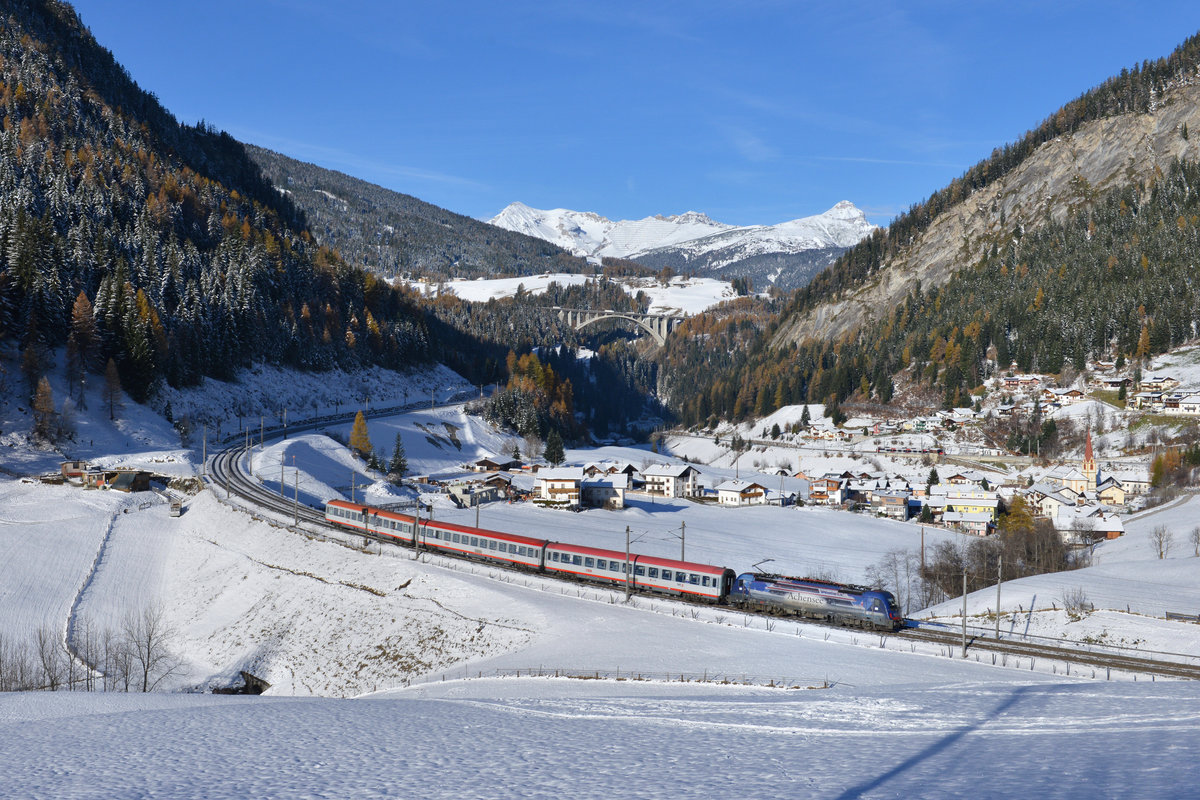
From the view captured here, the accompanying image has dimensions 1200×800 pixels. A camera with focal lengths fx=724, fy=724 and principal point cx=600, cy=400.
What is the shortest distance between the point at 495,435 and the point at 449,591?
289 feet

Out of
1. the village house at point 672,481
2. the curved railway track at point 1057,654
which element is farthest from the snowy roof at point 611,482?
the curved railway track at point 1057,654

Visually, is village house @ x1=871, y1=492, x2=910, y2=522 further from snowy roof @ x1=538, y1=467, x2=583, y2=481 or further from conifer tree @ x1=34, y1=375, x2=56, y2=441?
A: conifer tree @ x1=34, y1=375, x2=56, y2=441

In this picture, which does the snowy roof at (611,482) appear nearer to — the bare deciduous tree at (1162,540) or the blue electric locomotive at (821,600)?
the blue electric locomotive at (821,600)

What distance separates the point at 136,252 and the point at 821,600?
122744 millimetres

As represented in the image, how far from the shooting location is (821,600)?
43.2 meters

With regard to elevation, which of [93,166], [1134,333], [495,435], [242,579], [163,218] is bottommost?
[242,579]

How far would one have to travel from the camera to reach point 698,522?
87.1 meters

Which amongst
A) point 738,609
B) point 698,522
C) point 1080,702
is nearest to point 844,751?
point 1080,702

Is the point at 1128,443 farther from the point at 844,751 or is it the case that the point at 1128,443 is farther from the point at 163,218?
the point at 163,218

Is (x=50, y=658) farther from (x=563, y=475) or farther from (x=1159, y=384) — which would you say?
(x=1159, y=384)

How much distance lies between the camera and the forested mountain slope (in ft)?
314

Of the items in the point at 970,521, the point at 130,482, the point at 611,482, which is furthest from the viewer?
the point at 611,482

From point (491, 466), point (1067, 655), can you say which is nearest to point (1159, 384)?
point (491, 466)

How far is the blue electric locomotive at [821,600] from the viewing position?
41156mm
